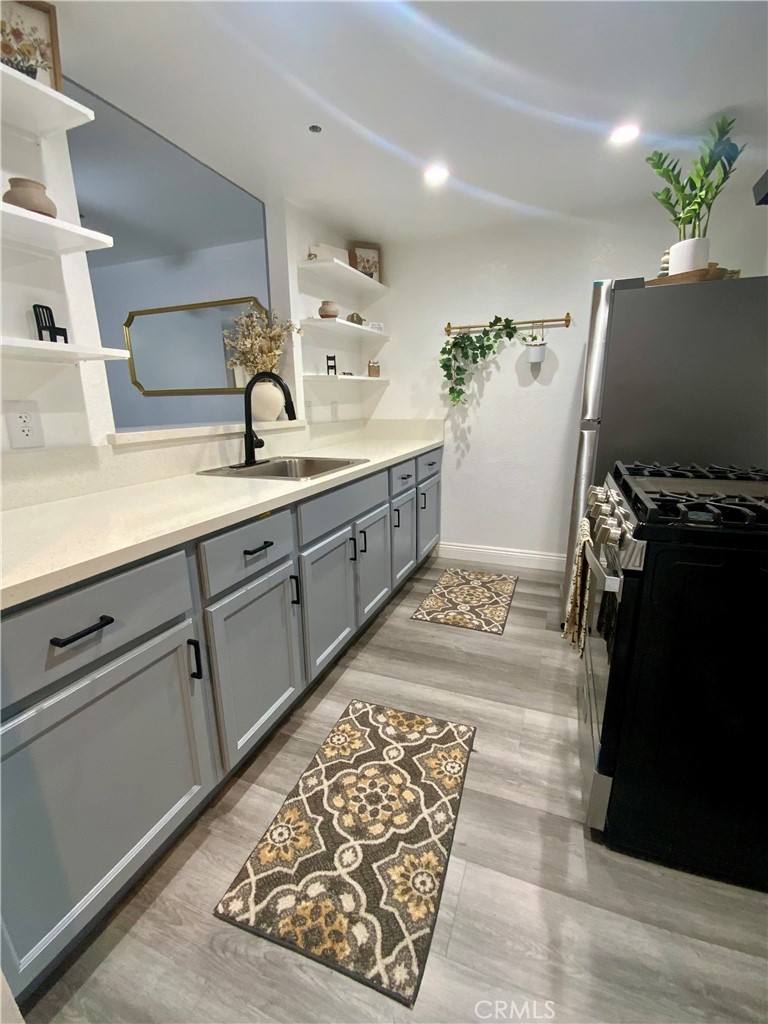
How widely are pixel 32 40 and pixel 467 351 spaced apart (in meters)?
2.45

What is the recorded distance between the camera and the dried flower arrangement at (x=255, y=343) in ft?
7.32

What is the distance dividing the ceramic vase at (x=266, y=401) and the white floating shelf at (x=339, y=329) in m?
0.61

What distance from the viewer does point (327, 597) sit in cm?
185

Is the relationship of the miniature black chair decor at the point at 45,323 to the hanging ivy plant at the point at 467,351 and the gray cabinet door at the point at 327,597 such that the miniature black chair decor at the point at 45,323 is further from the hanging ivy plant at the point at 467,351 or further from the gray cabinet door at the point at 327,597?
the hanging ivy plant at the point at 467,351

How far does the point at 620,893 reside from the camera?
1139 mm

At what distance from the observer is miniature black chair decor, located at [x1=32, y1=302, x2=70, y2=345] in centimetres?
131

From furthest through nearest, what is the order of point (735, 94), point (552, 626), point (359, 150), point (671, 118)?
point (552, 626) → point (359, 150) → point (671, 118) → point (735, 94)

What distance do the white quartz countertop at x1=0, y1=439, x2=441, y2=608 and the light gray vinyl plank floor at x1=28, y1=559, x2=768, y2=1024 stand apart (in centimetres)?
93

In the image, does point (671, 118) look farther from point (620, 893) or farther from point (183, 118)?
point (620, 893)

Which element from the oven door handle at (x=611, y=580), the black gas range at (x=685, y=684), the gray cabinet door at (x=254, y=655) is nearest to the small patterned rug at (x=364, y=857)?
the gray cabinet door at (x=254, y=655)

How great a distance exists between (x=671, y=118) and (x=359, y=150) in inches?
51.3

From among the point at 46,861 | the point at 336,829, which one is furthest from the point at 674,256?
the point at 46,861

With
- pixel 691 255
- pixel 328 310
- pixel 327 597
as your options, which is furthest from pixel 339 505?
pixel 691 255

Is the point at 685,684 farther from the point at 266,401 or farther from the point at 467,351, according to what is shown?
the point at 467,351
